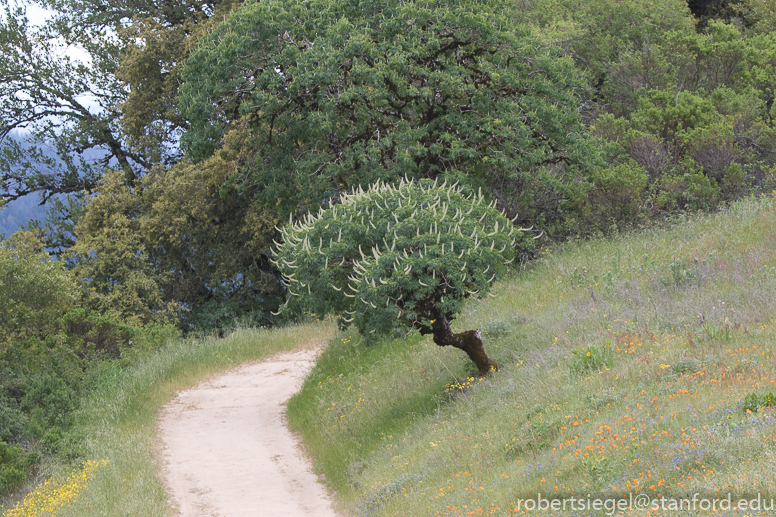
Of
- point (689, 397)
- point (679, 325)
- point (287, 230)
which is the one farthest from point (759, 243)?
point (287, 230)

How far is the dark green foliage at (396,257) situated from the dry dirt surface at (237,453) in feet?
7.52

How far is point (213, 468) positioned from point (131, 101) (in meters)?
16.4

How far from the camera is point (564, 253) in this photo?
13.9m

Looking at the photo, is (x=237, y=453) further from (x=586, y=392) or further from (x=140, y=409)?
(x=586, y=392)

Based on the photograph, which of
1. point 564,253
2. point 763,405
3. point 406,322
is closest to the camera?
point 763,405

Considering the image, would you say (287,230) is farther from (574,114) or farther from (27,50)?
(27,50)

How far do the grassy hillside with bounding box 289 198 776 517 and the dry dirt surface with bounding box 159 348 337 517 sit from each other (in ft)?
1.58

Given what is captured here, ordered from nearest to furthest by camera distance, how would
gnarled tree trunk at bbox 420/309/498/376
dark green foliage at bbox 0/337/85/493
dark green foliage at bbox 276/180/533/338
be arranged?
1. dark green foliage at bbox 276/180/533/338
2. gnarled tree trunk at bbox 420/309/498/376
3. dark green foliage at bbox 0/337/85/493

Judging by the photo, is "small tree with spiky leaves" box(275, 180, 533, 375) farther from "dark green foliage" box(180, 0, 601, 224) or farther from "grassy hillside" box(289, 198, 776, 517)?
"dark green foliage" box(180, 0, 601, 224)

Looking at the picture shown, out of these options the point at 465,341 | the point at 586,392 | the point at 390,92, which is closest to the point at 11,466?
the point at 465,341

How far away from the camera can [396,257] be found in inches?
317

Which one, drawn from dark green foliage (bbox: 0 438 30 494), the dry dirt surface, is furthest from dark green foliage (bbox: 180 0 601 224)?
dark green foliage (bbox: 0 438 30 494)

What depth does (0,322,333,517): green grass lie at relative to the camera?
8.19 metres

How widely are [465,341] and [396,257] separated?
181cm
